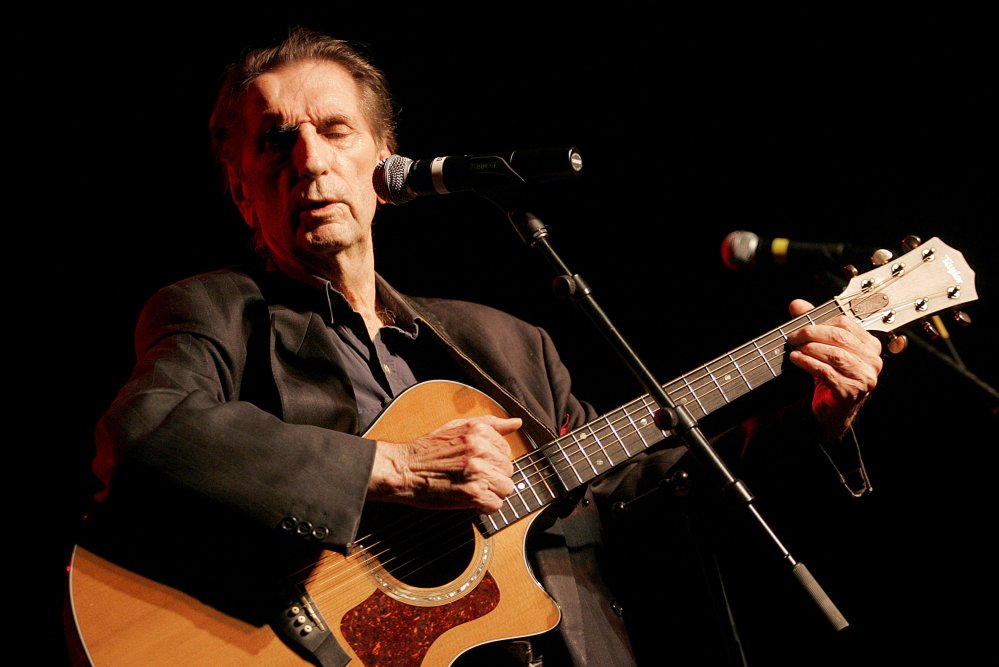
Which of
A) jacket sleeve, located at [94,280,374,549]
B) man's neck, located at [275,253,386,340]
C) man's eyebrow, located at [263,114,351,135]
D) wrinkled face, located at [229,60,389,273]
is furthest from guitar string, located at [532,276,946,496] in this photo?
man's eyebrow, located at [263,114,351,135]

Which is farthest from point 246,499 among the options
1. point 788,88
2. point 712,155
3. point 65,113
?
point 788,88

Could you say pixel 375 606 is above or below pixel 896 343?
above

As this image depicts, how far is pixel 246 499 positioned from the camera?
5.43 feet

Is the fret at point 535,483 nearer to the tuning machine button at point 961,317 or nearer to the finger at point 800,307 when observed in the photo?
the finger at point 800,307

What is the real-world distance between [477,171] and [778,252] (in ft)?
3.89

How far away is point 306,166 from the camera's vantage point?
8.11 ft

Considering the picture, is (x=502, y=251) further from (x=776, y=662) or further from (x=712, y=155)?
(x=776, y=662)

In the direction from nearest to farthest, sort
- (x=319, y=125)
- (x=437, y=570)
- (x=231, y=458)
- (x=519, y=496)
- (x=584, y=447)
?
1. (x=231, y=458)
2. (x=437, y=570)
3. (x=519, y=496)
4. (x=584, y=447)
5. (x=319, y=125)

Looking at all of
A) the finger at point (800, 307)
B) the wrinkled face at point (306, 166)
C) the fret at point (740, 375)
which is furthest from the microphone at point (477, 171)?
the finger at point (800, 307)

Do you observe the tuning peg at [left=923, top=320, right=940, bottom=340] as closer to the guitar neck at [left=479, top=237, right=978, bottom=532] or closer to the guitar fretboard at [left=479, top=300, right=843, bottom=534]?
the guitar neck at [left=479, top=237, right=978, bottom=532]

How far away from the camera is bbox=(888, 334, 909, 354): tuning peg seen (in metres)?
2.39

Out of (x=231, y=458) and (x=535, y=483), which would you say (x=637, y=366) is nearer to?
(x=535, y=483)

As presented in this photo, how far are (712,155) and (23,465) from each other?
11.1ft

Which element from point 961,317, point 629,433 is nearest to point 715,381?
point 629,433
